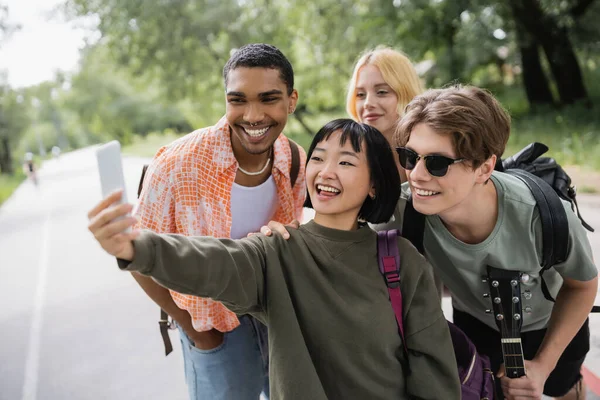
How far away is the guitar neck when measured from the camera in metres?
2.10

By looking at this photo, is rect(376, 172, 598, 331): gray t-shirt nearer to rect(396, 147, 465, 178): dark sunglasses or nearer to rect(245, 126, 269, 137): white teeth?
rect(396, 147, 465, 178): dark sunglasses

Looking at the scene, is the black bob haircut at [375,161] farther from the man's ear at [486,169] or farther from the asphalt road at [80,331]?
the asphalt road at [80,331]

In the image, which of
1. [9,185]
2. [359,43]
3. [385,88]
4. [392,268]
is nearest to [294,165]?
[392,268]

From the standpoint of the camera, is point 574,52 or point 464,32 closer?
point 464,32

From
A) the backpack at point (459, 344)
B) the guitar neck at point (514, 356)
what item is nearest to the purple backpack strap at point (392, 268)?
the backpack at point (459, 344)

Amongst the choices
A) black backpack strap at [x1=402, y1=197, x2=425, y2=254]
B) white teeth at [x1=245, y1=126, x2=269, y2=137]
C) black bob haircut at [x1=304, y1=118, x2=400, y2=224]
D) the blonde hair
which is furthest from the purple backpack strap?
the blonde hair

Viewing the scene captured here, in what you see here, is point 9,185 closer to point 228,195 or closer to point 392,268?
point 228,195

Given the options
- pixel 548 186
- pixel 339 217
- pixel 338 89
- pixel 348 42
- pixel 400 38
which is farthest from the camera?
pixel 338 89

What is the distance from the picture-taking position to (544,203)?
2.00m

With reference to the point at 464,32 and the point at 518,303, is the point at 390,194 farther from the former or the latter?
the point at 464,32

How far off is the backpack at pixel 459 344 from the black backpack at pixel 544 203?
27 cm

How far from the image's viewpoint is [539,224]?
6.63ft

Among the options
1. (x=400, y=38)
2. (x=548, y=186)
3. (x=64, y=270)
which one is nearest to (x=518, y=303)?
(x=548, y=186)

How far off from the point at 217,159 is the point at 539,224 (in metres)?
1.36
